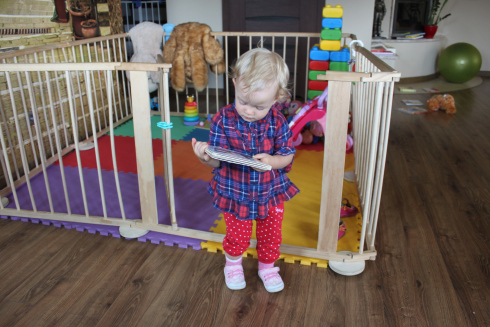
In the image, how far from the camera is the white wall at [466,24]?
17.7 ft

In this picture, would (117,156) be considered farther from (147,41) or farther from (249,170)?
(249,170)

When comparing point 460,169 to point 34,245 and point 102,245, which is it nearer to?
point 102,245

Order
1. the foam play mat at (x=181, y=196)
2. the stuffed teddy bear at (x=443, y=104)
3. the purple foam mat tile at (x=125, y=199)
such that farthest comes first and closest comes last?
1. the stuffed teddy bear at (x=443, y=104)
2. the purple foam mat tile at (x=125, y=199)
3. the foam play mat at (x=181, y=196)

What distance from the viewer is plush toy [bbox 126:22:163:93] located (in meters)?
3.31

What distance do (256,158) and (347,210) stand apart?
912 mm

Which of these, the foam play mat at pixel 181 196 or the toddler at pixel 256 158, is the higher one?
the toddler at pixel 256 158

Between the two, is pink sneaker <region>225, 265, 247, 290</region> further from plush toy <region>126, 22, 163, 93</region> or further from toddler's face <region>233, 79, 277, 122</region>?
plush toy <region>126, 22, 163, 93</region>

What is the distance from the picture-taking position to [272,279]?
4.88ft

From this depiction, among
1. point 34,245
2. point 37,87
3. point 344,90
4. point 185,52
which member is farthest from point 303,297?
point 185,52

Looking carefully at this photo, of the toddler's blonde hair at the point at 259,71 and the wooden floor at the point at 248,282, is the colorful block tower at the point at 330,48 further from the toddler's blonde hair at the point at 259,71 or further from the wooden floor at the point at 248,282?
the toddler's blonde hair at the point at 259,71

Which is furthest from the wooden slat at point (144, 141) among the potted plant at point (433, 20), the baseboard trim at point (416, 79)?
the potted plant at point (433, 20)

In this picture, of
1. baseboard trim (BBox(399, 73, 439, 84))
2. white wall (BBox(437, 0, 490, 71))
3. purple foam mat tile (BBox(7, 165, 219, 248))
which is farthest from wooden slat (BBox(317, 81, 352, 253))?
white wall (BBox(437, 0, 490, 71))

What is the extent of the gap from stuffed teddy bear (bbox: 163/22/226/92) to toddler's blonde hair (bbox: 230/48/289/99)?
2.23 m

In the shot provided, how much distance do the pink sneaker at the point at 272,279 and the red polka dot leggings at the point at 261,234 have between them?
4cm
